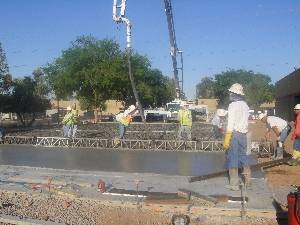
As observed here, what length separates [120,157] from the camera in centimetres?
1372

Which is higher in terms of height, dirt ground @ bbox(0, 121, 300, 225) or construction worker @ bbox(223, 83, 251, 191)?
construction worker @ bbox(223, 83, 251, 191)

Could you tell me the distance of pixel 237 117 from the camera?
8008mm

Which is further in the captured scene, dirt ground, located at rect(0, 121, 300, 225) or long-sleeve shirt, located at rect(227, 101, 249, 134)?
long-sleeve shirt, located at rect(227, 101, 249, 134)

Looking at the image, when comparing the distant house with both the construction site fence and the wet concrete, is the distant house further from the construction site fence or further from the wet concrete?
the wet concrete

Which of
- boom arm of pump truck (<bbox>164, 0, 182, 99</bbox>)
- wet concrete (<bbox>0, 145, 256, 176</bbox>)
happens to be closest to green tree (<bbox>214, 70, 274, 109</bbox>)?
boom arm of pump truck (<bbox>164, 0, 182, 99</bbox>)

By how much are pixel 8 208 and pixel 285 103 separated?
38990mm

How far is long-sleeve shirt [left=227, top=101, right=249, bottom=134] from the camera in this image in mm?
7969

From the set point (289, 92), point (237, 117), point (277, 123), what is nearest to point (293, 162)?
point (277, 123)

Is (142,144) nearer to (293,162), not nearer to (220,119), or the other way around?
(220,119)


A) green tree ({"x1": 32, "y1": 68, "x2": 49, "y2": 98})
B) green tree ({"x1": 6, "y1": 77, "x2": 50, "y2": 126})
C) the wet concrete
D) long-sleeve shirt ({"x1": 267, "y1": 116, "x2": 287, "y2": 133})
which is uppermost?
green tree ({"x1": 32, "y1": 68, "x2": 49, "y2": 98})

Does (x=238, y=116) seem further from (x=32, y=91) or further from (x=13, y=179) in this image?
(x=32, y=91)

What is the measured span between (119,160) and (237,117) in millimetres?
5682

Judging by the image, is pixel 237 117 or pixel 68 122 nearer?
pixel 237 117

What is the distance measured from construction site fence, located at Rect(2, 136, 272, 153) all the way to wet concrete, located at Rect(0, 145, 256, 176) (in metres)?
0.69
